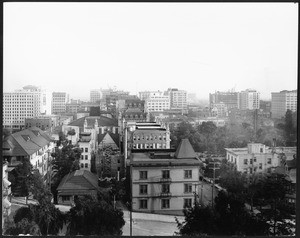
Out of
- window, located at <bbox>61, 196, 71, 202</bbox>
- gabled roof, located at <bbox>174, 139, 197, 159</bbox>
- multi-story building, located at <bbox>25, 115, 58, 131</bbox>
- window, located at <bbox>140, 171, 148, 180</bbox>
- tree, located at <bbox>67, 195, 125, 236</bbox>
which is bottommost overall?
tree, located at <bbox>67, 195, 125, 236</bbox>

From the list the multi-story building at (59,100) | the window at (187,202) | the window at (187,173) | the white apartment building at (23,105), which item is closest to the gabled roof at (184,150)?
the window at (187,173)

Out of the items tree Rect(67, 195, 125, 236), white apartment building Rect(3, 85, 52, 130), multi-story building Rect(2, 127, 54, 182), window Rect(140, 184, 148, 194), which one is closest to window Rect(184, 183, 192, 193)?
window Rect(140, 184, 148, 194)

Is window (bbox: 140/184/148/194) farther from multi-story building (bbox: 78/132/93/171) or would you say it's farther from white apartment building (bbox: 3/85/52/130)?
white apartment building (bbox: 3/85/52/130)

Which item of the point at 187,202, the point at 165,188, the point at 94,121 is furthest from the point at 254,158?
the point at 94,121

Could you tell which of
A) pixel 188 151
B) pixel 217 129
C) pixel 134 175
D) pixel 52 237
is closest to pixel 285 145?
pixel 217 129

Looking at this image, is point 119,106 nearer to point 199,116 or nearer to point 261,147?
point 199,116

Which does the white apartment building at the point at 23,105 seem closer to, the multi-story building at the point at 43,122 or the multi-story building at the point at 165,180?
the multi-story building at the point at 43,122
